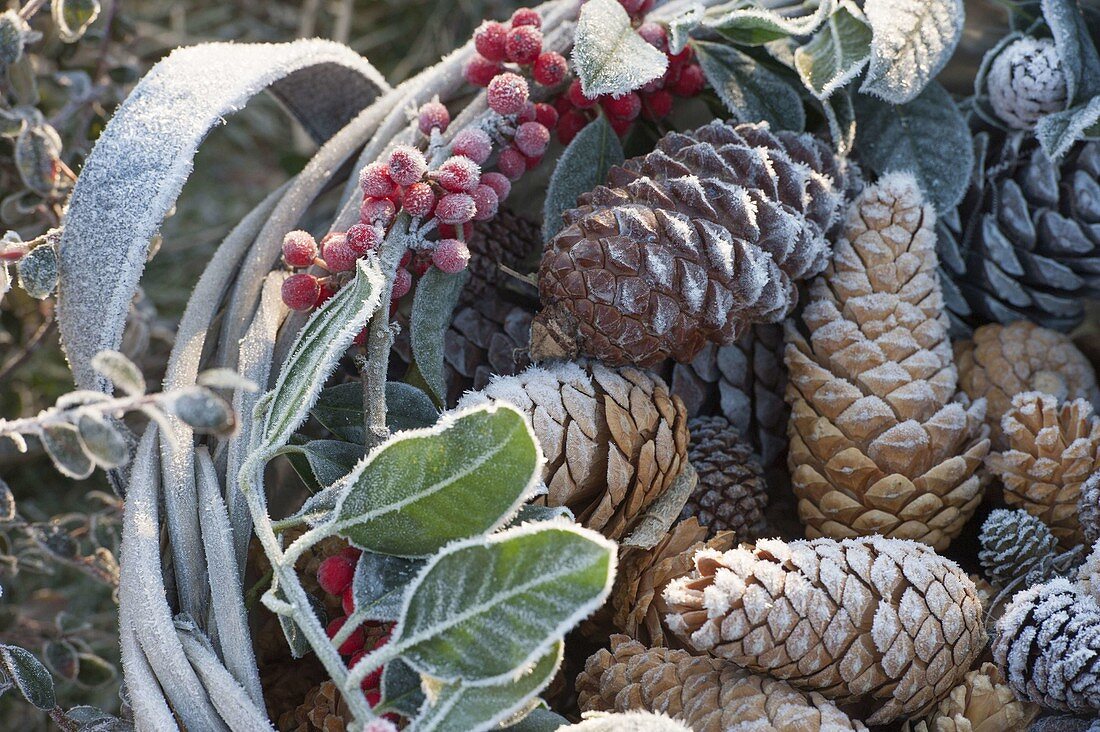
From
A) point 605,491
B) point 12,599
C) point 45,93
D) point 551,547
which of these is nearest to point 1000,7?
point 605,491

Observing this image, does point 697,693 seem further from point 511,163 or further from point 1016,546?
point 511,163

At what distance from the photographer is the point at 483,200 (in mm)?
618

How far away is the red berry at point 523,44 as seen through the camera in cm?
66

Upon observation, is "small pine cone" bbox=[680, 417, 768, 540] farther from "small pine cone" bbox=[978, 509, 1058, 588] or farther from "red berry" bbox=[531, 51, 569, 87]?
"red berry" bbox=[531, 51, 569, 87]

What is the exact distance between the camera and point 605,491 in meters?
0.61

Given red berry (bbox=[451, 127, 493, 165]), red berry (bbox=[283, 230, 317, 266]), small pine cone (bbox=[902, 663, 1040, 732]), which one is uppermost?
red berry (bbox=[451, 127, 493, 165])

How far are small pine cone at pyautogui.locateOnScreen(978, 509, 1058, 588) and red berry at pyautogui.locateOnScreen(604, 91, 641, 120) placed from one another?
0.38 m

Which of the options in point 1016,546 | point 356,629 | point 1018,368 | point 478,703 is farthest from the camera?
point 1018,368

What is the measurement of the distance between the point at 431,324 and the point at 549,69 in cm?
20

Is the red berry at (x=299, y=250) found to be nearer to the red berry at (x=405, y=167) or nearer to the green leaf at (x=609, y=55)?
the red berry at (x=405, y=167)

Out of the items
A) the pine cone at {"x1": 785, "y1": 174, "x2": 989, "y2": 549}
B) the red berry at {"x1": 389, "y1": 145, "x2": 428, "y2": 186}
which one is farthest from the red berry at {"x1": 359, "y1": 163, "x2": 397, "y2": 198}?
the pine cone at {"x1": 785, "y1": 174, "x2": 989, "y2": 549}

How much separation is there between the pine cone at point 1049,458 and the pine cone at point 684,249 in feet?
0.62

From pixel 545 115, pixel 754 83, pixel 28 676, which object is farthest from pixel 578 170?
pixel 28 676

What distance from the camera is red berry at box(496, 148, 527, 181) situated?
2.18ft
